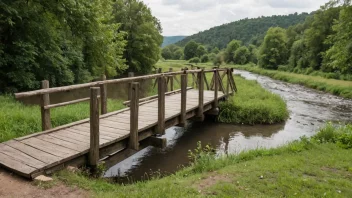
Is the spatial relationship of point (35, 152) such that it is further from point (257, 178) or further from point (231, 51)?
point (231, 51)

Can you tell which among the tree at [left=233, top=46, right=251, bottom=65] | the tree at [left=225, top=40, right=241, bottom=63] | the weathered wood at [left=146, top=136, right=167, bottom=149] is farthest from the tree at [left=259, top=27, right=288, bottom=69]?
the weathered wood at [left=146, top=136, right=167, bottom=149]

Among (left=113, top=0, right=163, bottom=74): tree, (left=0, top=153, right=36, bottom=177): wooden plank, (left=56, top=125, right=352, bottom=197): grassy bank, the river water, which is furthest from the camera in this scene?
(left=113, top=0, right=163, bottom=74): tree

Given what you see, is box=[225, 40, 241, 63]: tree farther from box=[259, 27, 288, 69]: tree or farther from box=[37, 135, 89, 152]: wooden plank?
box=[37, 135, 89, 152]: wooden plank

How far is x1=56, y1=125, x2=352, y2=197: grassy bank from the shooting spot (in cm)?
483

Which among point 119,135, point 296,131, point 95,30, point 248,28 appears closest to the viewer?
point 119,135

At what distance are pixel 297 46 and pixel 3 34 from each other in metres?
49.2

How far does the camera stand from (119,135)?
21.9 feet

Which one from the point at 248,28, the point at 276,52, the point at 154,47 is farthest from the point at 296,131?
the point at 248,28

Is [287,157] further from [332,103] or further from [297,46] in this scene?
[297,46]

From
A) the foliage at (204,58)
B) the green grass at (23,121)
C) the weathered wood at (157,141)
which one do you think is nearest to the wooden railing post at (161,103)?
the weathered wood at (157,141)

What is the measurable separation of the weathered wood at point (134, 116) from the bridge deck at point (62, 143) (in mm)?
169

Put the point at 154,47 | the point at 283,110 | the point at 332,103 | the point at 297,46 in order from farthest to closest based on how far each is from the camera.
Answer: the point at 297,46 → the point at 154,47 → the point at 332,103 → the point at 283,110

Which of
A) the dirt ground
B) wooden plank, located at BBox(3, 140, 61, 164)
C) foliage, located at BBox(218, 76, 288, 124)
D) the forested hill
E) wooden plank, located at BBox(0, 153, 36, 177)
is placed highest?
the forested hill

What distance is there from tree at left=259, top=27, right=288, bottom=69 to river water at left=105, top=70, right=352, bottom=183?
42.7 meters
